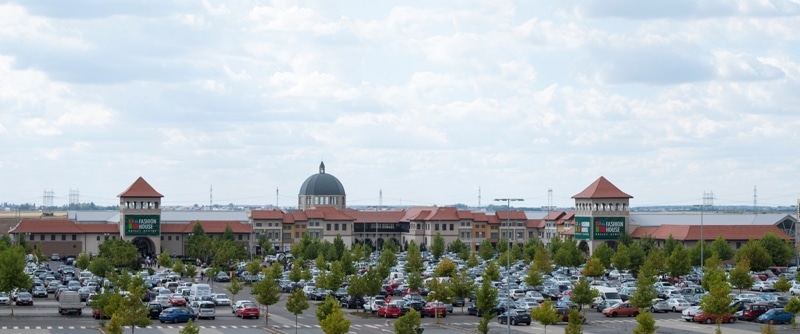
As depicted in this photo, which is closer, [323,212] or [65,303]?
[65,303]

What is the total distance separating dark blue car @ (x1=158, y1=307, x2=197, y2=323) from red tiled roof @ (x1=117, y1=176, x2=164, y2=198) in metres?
75.6

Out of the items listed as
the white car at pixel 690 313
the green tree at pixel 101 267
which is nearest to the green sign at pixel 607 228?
the green tree at pixel 101 267

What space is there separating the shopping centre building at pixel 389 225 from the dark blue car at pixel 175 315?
6589cm

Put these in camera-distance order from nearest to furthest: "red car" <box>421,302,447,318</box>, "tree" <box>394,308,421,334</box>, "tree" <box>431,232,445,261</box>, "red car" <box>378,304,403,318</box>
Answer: "tree" <box>394,308,421,334</box>
"red car" <box>378,304,403,318</box>
"red car" <box>421,302,447,318</box>
"tree" <box>431,232,445,261</box>

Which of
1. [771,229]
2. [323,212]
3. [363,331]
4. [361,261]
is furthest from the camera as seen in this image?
[323,212]

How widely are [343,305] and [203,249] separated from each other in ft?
184

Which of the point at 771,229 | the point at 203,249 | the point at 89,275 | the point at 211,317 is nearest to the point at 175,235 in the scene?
the point at 203,249

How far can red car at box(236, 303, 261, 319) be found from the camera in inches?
2795

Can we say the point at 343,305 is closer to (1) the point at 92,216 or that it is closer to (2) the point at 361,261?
(2) the point at 361,261

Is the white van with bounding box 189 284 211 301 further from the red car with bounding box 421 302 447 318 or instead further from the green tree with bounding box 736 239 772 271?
the green tree with bounding box 736 239 772 271

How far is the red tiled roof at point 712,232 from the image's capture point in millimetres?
134750

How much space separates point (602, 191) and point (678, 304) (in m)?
67.3

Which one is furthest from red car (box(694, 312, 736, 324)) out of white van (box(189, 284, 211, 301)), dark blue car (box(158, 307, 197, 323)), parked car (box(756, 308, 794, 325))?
white van (box(189, 284, 211, 301))

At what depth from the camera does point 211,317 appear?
229 ft
